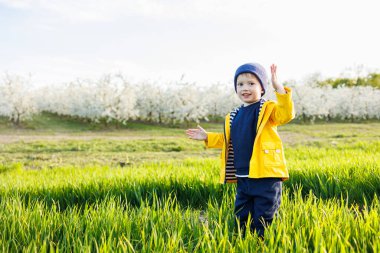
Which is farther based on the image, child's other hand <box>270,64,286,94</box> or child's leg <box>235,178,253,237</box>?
child's leg <box>235,178,253,237</box>

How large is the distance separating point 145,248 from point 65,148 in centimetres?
1631

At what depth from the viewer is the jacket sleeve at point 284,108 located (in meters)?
2.88

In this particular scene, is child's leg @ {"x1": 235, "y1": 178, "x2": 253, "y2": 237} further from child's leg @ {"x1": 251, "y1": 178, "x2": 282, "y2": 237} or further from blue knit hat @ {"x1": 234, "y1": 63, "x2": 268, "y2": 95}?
blue knit hat @ {"x1": 234, "y1": 63, "x2": 268, "y2": 95}

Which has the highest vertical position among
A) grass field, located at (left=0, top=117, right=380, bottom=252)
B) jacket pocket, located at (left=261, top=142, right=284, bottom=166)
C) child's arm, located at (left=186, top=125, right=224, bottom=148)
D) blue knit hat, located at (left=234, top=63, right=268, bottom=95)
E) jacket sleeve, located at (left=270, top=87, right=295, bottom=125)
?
blue knit hat, located at (left=234, top=63, right=268, bottom=95)

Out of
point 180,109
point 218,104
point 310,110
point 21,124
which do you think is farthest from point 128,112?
point 310,110

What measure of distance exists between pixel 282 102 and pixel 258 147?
44 cm

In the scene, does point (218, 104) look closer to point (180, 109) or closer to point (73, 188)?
point (180, 109)

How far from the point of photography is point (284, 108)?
2.93 meters

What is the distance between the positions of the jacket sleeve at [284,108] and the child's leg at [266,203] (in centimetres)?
54

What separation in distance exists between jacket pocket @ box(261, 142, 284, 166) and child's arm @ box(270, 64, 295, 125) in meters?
0.22

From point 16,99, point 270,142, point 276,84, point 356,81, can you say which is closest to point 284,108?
point 276,84

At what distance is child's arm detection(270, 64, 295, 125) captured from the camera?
286cm

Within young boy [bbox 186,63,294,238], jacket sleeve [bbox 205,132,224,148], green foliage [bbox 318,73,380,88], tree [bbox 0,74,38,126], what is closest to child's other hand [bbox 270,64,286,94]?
young boy [bbox 186,63,294,238]

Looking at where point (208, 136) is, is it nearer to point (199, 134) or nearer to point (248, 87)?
point (199, 134)
